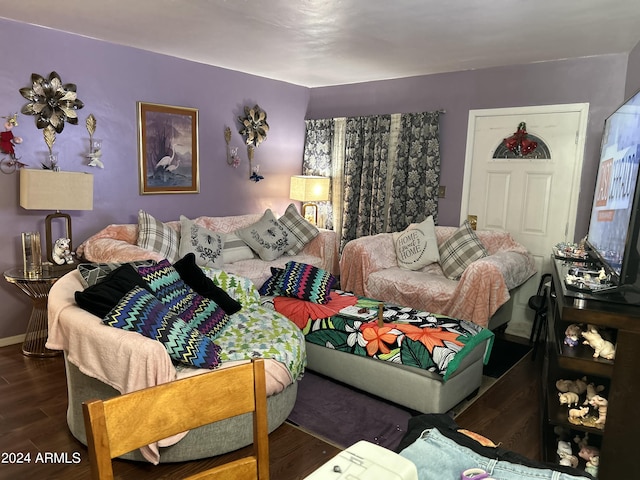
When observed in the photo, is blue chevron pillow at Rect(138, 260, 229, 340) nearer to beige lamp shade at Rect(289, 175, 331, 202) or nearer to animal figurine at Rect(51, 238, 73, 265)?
animal figurine at Rect(51, 238, 73, 265)

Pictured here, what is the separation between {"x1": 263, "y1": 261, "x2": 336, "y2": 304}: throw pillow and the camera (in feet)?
11.2

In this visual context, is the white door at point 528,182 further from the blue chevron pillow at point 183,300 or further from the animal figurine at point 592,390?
the blue chevron pillow at point 183,300

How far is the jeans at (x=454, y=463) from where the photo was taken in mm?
1074

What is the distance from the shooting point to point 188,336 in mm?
2287

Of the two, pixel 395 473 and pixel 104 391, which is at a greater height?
pixel 395 473

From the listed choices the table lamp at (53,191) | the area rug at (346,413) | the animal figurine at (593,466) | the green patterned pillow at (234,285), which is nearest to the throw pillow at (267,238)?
the green patterned pillow at (234,285)

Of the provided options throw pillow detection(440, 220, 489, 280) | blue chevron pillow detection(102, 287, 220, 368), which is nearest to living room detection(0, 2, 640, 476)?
throw pillow detection(440, 220, 489, 280)

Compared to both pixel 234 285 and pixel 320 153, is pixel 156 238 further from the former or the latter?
pixel 320 153

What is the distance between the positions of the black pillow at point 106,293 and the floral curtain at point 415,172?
3285 mm

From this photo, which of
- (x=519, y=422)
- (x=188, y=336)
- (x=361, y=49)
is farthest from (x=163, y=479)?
(x=361, y=49)

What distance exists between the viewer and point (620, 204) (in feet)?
7.92

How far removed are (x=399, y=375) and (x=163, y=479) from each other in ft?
4.68

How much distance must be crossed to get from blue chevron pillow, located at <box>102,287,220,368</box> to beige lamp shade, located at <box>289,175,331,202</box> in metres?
3.44

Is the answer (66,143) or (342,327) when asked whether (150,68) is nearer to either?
(66,143)
